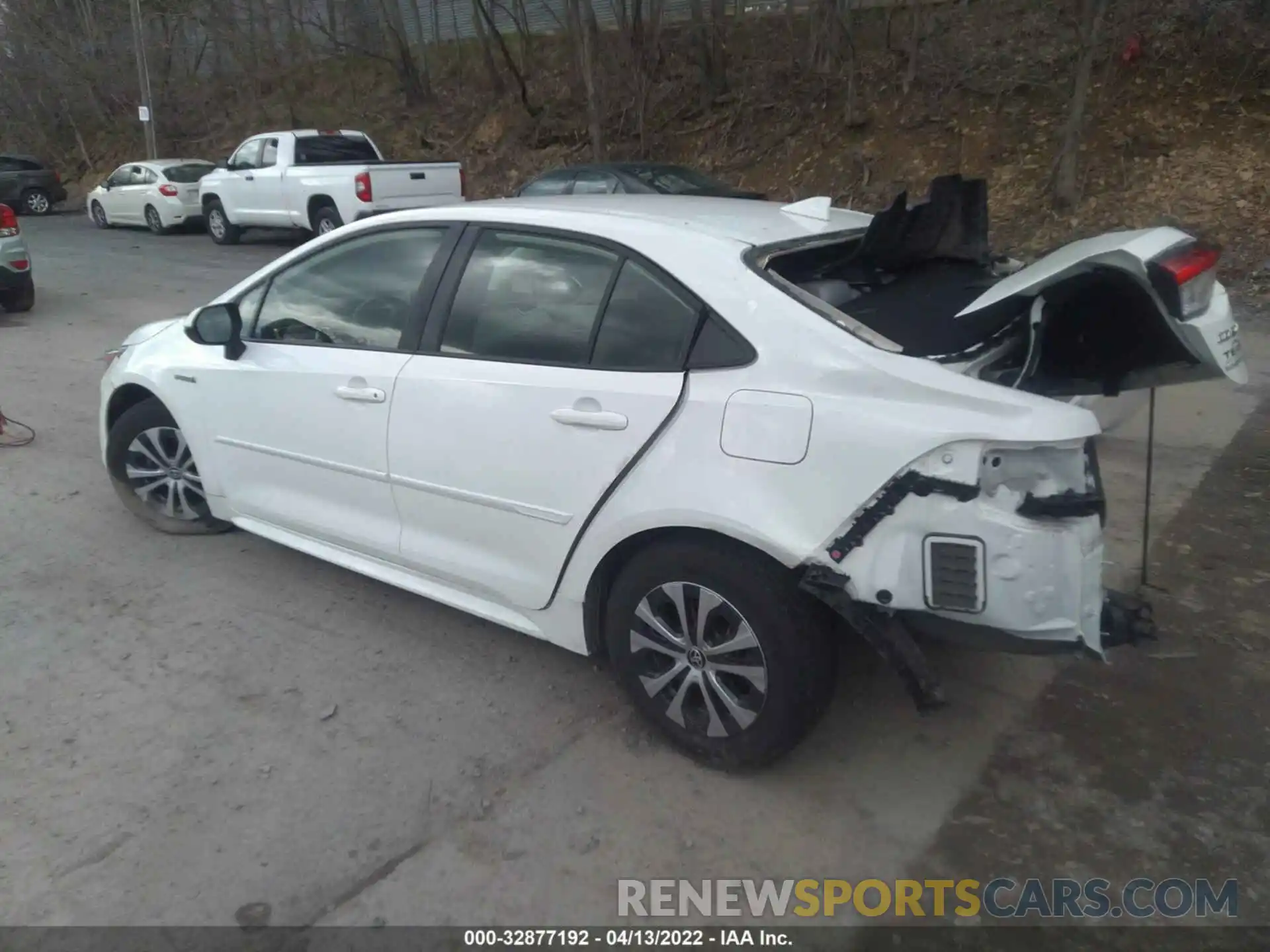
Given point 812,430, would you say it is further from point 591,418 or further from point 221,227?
point 221,227

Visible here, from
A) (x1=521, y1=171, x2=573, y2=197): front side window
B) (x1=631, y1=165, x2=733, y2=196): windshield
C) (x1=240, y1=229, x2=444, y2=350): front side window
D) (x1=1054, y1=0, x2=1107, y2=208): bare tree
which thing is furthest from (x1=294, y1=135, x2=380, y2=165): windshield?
(x1=240, y1=229, x2=444, y2=350): front side window

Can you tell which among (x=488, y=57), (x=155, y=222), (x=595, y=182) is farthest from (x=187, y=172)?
(x=595, y=182)

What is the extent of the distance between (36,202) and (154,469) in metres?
25.0

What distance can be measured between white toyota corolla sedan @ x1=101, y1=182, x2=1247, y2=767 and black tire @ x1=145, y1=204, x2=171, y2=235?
18087 mm

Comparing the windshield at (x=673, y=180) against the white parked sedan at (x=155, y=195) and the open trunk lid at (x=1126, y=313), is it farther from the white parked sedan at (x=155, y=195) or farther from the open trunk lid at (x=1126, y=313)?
the white parked sedan at (x=155, y=195)

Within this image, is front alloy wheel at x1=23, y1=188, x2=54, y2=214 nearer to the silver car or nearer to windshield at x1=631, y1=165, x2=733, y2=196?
the silver car

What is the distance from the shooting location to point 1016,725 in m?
3.57

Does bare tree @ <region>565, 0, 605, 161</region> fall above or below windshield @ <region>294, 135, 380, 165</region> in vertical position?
above

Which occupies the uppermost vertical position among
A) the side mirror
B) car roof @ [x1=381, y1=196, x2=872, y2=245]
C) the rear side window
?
car roof @ [x1=381, y1=196, x2=872, y2=245]

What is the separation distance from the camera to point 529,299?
12.0 feet

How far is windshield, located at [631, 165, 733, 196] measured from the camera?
1288cm

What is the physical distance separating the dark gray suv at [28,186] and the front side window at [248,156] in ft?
35.8

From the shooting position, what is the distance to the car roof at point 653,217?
3484mm

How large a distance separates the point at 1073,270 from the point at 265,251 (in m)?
16.6
